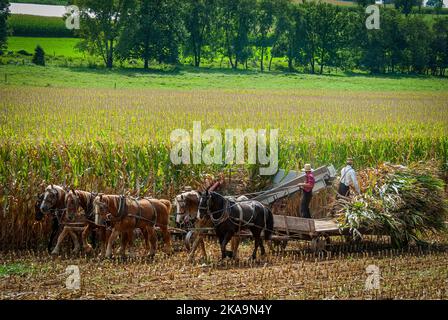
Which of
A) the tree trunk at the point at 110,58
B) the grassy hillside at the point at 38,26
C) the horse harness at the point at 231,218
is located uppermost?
the grassy hillside at the point at 38,26

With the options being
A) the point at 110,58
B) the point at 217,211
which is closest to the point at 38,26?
the point at 110,58

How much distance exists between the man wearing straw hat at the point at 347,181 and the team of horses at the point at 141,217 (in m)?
2.24

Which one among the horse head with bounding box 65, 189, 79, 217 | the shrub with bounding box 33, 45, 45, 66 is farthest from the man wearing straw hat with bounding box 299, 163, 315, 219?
the shrub with bounding box 33, 45, 45, 66

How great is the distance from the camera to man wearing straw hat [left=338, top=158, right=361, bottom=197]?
18234 mm

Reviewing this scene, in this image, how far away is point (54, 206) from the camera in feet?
→ 54.9

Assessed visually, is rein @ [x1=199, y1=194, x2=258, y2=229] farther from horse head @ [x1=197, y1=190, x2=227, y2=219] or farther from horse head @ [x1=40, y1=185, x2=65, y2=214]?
horse head @ [x1=40, y1=185, x2=65, y2=214]

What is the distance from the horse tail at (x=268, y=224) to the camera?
675 inches

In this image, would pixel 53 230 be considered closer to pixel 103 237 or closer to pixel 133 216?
pixel 103 237

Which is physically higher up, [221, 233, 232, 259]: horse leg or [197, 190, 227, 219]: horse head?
[197, 190, 227, 219]: horse head

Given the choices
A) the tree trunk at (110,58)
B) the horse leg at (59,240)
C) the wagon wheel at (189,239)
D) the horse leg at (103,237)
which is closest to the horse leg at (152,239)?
the wagon wheel at (189,239)

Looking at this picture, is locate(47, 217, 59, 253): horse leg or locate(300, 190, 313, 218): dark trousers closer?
locate(47, 217, 59, 253): horse leg

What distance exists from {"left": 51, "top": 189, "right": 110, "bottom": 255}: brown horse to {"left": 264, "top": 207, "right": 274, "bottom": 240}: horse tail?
3.33 meters

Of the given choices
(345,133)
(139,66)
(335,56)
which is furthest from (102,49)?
(345,133)

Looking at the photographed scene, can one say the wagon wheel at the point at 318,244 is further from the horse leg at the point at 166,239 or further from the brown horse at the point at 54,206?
the brown horse at the point at 54,206
